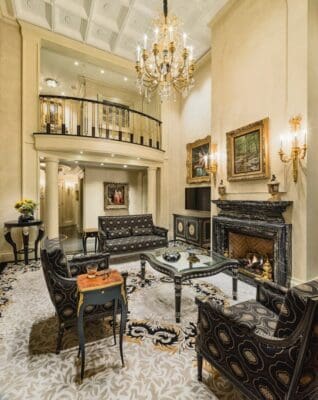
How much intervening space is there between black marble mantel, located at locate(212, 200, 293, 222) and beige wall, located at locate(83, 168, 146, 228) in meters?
4.68

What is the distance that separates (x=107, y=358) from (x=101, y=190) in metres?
6.68

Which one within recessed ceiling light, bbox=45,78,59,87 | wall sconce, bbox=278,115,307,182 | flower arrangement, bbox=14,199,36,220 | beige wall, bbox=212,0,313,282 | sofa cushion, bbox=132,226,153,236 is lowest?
sofa cushion, bbox=132,226,153,236

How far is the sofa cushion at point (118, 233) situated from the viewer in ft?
16.6

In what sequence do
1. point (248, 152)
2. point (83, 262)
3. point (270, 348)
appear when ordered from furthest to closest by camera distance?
point (248, 152)
point (83, 262)
point (270, 348)

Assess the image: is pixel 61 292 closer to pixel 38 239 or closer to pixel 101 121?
pixel 38 239

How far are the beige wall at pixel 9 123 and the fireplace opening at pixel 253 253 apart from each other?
205 inches

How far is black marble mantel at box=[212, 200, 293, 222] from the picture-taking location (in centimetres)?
339

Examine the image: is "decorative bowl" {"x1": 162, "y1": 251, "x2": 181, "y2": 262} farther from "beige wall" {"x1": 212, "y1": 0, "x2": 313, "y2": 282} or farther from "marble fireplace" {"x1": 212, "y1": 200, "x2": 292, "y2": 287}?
"beige wall" {"x1": 212, "y1": 0, "x2": 313, "y2": 282}

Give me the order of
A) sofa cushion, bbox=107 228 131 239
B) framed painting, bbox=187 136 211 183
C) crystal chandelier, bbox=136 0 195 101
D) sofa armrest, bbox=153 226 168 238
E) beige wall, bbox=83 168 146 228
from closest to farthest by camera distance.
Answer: crystal chandelier, bbox=136 0 195 101 < sofa cushion, bbox=107 228 131 239 < sofa armrest, bbox=153 226 168 238 < framed painting, bbox=187 136 211 183 < beige wall, bbox=83 168 146 228

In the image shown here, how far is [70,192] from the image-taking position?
1094cm

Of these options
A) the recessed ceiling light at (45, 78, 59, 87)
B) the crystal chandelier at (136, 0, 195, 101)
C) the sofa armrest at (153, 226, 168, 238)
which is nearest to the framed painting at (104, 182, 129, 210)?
the sofa armrest at (153, 226, 168, 238)

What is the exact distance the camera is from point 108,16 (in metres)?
5.14

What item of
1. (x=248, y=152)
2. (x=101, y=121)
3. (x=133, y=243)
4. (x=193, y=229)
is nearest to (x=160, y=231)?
(x=133, y=243)

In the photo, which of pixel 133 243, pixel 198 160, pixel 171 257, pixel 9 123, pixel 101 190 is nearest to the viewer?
pixel 171 257
